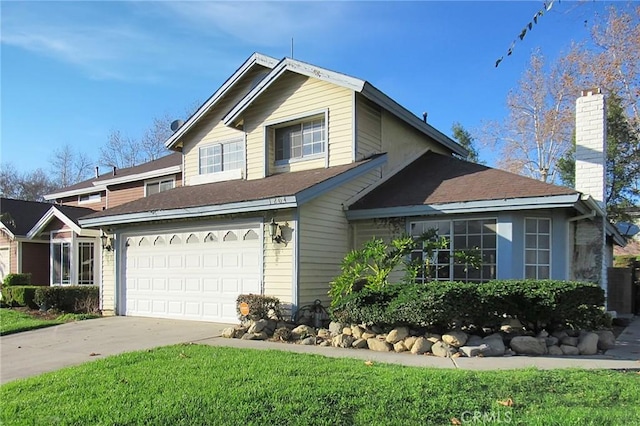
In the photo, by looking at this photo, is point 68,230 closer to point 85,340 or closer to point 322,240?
point 85,340

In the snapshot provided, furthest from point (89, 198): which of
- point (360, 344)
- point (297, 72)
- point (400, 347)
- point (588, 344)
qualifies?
point (588, 344)

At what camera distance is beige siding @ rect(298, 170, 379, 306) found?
429 inches

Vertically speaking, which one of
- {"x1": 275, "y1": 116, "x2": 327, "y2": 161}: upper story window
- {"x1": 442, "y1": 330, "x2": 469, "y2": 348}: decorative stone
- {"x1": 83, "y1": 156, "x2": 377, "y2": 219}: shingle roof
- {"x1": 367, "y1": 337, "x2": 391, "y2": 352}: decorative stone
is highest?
{"x1": 275, "y1": 116, "x2": 327, "y2": 161}: upper story window

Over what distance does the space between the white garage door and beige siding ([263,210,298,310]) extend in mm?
276

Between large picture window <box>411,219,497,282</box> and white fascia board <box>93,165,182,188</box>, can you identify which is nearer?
large picture window <box>411,219,497,282</box>

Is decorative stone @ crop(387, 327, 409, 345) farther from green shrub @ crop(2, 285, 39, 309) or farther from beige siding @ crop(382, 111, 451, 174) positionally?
green shrub @ crop(2, 285, 39, 309)

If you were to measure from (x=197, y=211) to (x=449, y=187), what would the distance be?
20.8 feet

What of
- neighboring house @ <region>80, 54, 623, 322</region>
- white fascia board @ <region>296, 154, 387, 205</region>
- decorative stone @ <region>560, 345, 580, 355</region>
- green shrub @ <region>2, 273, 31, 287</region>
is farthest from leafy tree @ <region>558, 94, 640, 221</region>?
green shrub @ <region>2, 273, 31, 287</region>

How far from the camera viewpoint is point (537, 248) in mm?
10602

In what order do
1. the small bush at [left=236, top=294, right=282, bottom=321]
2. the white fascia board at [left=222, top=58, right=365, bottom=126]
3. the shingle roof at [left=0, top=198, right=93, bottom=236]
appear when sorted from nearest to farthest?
1. the small bush at [left=236, top=294, right=282, bottom=321]
2. the white fascia board at [left=222, top=58, right=365, bottom=126]
3. the shingle roof at [left=0, top=198, right=93, bottom=236]

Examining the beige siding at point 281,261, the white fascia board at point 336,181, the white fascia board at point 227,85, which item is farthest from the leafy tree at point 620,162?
the beige siding at point 281,261

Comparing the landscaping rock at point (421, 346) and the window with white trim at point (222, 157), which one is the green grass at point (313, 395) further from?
the window with white trim at point (222, 157)

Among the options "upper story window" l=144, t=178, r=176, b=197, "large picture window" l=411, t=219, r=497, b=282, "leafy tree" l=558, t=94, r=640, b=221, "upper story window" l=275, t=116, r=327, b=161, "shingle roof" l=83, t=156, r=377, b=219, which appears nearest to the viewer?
"large picture window" l=411, t=219, r=497, b=282

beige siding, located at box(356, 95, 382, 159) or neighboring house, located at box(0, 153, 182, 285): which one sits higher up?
beige siding, located at box(356, 95, 382, 159)
